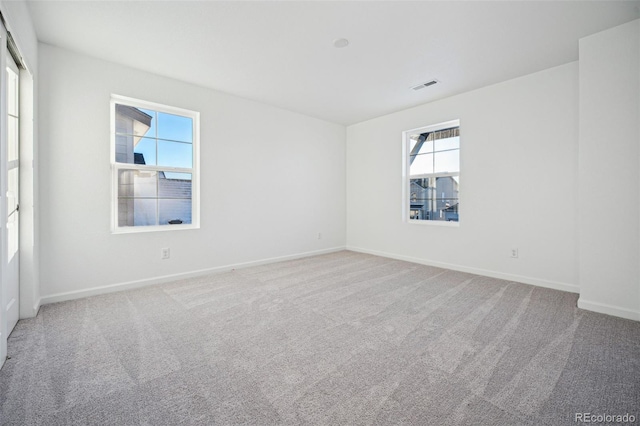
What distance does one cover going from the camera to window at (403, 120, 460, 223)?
164 inches

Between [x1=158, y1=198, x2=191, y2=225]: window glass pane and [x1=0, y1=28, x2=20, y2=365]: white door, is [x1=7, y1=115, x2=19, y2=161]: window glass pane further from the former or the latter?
[x1=158, y1=198, x2=191, y2=225]: window glass pane

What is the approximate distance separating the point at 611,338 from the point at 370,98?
3672mm

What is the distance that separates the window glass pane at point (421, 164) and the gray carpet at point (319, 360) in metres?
2.22

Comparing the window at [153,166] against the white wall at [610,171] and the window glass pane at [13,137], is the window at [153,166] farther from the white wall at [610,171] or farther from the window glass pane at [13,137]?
the white wall at [610,171]

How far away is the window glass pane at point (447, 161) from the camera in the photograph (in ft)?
13.5

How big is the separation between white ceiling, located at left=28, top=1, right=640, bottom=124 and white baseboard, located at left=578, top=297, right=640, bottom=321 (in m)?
2.55

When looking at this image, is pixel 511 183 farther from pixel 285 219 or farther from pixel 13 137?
pixel 13 137

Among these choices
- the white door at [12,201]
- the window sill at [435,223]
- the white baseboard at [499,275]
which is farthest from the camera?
the window sill at [435,223]

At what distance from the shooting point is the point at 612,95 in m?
2.50

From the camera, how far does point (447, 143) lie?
13.9 feet

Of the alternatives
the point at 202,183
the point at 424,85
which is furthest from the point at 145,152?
the point at 424,85

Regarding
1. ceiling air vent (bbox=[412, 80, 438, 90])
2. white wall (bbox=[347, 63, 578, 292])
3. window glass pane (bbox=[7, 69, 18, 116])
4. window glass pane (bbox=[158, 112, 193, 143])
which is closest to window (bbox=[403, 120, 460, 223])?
white wall (bbox=[347, 63, 578, 292])

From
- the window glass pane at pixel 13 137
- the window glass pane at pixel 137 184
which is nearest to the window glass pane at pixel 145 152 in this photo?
the window glass pane at pixel 137 184

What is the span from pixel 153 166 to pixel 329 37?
255cm
